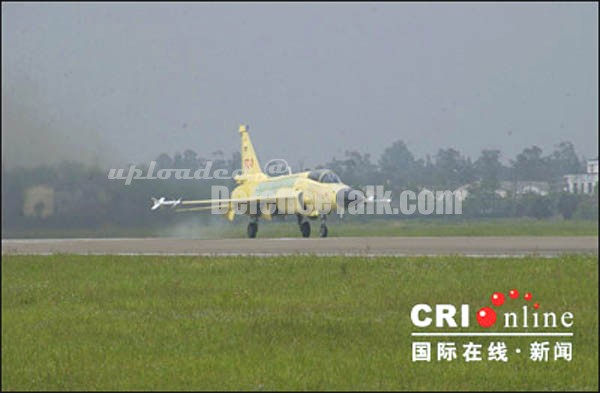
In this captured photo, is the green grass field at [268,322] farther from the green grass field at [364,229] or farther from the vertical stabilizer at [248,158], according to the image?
the vertical stabilizer at [248,158]

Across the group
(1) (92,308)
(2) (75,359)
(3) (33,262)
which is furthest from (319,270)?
(2) (75,359)

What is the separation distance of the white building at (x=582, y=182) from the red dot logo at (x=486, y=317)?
61460 millimetres

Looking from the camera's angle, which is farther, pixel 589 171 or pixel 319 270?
pixel 589 171

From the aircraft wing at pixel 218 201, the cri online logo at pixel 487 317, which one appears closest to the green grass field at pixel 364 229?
the aircraft wing at pixel 218 201

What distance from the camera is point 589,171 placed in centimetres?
9262

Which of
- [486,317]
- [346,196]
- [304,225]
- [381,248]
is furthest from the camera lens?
[304,225]

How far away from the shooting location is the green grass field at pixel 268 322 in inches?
423

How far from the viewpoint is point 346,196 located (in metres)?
38.4

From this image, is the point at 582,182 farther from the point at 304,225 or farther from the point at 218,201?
the point at 304,225

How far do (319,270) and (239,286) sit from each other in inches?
99.8

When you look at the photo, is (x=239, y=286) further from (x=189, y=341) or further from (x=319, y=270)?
(x=189, y=341)

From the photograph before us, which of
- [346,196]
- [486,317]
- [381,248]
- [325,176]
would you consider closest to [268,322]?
[486,317]

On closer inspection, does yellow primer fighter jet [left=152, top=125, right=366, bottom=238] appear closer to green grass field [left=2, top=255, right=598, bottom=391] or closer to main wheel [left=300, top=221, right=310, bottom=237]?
main wheel [left=300, top=221, right=310, bottom=237]

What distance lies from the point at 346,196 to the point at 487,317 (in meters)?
24.2
